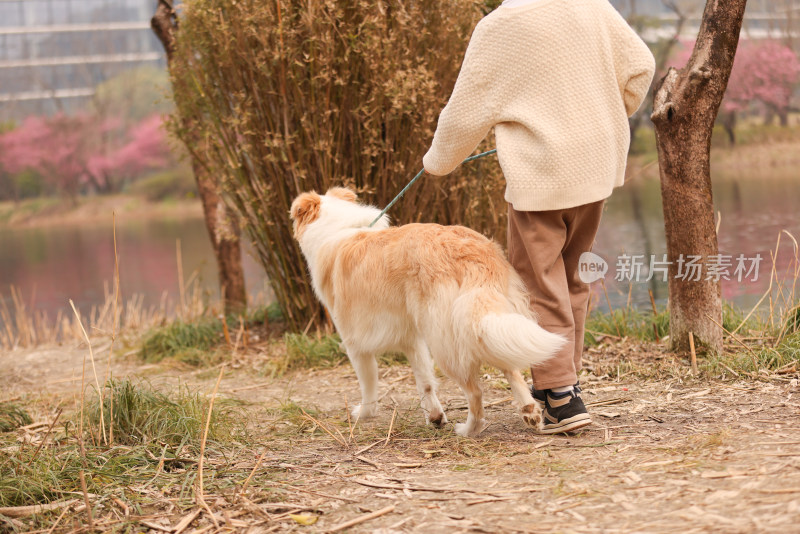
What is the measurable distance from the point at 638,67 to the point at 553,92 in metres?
0.32

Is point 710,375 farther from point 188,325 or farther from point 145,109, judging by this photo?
point 145,109

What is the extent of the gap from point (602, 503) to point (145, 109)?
17739 millimetres

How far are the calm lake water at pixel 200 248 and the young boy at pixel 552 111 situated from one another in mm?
2497

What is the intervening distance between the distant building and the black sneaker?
1685 cm

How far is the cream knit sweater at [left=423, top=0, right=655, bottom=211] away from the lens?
2.42 metres

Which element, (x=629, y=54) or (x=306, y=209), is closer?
(x=629, y=54)

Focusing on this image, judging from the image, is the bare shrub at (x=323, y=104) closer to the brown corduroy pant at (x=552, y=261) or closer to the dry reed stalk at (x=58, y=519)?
the brown corduroy pant at (x=552, y=261)

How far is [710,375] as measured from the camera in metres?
3.28

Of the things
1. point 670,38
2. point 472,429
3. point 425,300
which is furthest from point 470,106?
point 670,38

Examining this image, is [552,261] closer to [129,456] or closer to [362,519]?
[362,519]

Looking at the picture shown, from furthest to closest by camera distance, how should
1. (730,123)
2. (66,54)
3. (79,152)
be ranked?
(66,54) → (79,152) → (730,123)

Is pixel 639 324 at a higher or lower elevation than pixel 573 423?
lower

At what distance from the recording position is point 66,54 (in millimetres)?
17375

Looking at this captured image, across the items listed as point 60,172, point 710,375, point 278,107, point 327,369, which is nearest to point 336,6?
point 278,107
